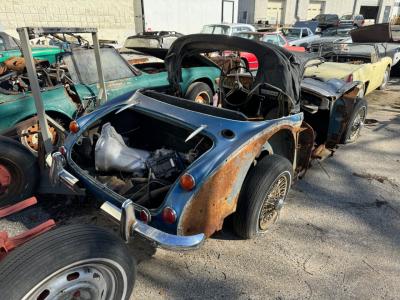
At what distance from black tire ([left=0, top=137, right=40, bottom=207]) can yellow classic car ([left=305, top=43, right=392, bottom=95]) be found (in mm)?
4685

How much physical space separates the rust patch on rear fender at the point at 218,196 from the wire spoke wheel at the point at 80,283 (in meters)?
0.60

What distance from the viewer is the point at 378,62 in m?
7.28

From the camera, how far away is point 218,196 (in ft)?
8.04

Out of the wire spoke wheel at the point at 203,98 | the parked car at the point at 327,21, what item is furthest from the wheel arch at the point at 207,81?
the parked car at the point at 327,21

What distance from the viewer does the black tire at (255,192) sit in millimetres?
2732

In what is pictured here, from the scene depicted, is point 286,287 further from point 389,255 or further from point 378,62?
point 378,62

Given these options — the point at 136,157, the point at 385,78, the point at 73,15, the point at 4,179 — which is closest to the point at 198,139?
the point at 136,157

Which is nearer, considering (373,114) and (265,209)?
(265,209)

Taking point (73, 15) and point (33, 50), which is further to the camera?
point (73, 15)

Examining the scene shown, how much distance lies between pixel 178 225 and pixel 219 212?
1.22 ft

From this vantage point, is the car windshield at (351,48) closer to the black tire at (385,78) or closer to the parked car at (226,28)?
the black tire at (385,78)

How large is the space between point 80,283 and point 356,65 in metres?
6.61

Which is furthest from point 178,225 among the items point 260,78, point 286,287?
point 260,78

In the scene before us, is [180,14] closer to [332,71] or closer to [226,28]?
[226,28]
